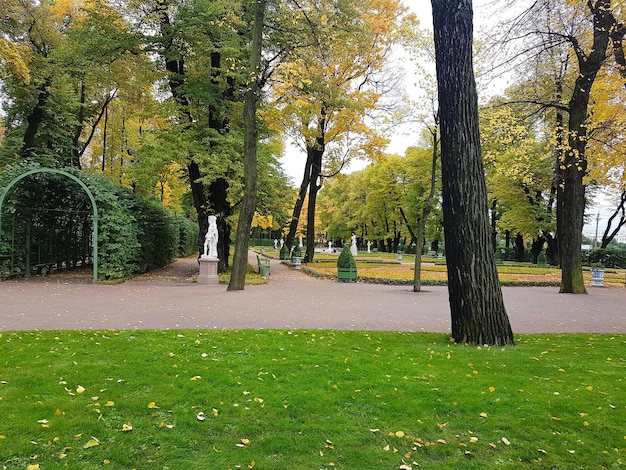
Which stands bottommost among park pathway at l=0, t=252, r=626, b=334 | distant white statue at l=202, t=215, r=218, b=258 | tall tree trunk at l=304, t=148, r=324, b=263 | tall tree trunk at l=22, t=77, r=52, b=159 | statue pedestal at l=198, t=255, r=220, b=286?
park pathway at l=0, t=252, r=626, b=334

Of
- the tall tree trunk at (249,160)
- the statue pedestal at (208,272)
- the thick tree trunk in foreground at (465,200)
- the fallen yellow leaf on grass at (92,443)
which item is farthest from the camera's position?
the statue pedestal at (208,272)

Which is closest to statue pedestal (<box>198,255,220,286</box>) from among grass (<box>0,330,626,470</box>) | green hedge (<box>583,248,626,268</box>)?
grass (<box>0,330,626,470</box>)

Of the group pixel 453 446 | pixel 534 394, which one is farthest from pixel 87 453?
pixel 534 394

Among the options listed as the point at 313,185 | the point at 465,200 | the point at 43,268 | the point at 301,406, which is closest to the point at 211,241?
the point at 43,268

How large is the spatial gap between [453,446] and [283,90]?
13.0 metres

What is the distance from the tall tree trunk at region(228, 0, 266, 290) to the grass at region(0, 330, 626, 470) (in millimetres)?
7293

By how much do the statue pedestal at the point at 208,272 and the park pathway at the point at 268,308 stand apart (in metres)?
1.35

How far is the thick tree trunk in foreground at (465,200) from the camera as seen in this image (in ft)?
20.1

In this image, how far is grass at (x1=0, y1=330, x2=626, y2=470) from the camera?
3.00m

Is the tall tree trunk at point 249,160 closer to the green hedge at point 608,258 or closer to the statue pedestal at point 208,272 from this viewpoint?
the statue pedestal at point 208,272

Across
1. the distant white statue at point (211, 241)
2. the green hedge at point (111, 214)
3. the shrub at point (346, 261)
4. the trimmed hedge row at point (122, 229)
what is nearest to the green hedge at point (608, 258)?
the shrub at point (346, 261)

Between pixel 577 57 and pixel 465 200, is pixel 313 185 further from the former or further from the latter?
pixel 465 200

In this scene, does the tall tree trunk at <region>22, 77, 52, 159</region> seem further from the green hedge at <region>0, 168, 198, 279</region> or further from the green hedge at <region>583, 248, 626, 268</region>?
the green hedge at <region>583, 248, 626, 268</region>

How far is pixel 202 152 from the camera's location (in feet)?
50.0
